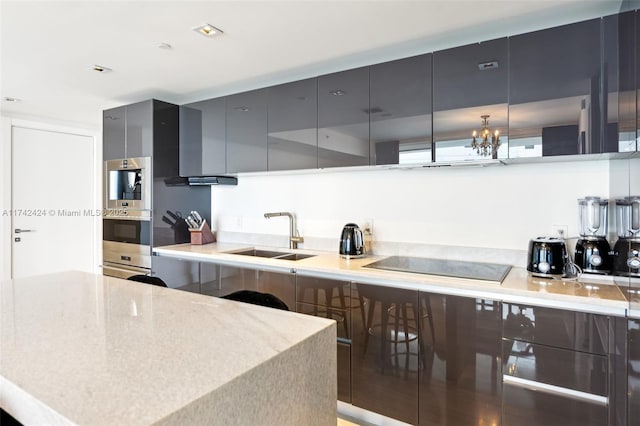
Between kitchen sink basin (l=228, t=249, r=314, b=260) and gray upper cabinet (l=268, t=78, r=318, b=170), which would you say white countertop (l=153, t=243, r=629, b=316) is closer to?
kitchen sink basin (l=228, t=249, r=314, b=260)

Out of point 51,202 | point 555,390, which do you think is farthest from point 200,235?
point 555,390

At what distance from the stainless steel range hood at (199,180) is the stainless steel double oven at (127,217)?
8.6 inches

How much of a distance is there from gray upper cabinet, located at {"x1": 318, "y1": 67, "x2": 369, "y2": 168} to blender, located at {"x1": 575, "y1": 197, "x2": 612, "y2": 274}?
1277 millimetres

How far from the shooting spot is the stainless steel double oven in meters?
3.33

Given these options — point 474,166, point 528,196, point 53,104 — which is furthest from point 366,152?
point 53,104

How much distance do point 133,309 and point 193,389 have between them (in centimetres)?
70

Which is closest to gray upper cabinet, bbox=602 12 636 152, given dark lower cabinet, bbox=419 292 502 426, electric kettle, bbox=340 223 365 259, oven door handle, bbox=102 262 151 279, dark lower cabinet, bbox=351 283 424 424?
dark lower cabinet, bbox=419 292 502 426

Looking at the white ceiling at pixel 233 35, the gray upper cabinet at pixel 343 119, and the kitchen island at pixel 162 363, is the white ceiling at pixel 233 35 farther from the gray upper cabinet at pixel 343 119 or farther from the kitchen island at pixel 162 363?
the kitchen island at pixel 162 363

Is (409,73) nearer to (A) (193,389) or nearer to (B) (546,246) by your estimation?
A: (B) (546,246)

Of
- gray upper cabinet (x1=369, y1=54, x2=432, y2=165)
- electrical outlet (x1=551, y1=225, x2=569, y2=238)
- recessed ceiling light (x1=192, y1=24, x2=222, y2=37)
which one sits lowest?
electrical outlet (x1=551, y1=225, x2=569, y2=238)

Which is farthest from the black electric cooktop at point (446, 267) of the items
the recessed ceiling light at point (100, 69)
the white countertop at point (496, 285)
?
the recessed ceiling light at point (100, 69)

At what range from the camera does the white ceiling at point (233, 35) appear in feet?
6.25

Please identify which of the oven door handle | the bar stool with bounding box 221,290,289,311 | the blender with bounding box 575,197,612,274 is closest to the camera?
the bar stool with bounding box 221,290,289,311

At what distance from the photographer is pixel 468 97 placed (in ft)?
6.98
